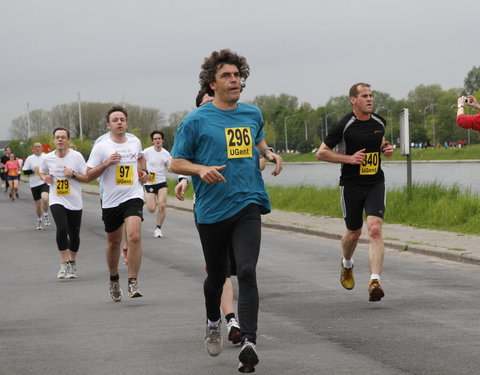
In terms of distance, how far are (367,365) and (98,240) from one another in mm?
11776

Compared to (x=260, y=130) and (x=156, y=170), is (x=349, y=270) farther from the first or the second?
(x=156, y=170)

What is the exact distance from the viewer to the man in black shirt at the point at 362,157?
873cm

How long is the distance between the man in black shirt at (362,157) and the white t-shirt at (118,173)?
187cm

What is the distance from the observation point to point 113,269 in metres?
9.08

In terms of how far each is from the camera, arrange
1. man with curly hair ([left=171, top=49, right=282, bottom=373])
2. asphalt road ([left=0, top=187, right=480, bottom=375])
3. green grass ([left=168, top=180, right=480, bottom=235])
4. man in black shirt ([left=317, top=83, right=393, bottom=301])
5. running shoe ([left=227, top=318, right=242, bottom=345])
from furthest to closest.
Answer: green grass ([left=168, top=180, right=480, bottom=235])
man in black shirt ([left=317, top=83, right=393, bottom=301])
running shoe ([left=227, top=318, right=242, bottom=345])
asphalt road ([left=0, top=187, right=480, bottom=375])
man with curly hair ([left=171, top=49, right=282, bottom=373])

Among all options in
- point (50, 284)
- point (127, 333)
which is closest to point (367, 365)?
point (127, 333)

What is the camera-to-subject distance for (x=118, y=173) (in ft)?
30.5

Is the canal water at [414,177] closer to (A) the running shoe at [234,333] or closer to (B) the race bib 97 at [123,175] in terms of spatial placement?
(B) the race bib 97 at [123,175]

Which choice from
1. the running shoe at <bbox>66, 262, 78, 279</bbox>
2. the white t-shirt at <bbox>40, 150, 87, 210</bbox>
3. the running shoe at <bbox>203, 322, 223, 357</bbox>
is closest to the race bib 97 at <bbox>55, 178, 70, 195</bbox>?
the white t-shirt at <bbox>40, 150, 87, 210</bbox>

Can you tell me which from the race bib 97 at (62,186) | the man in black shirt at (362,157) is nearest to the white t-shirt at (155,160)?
the race bib 97 at (62,186)

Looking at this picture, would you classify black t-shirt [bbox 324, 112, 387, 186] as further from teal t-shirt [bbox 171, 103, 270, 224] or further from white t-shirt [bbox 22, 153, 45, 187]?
white t-shirt [bbox 22, 153, 45, 187]

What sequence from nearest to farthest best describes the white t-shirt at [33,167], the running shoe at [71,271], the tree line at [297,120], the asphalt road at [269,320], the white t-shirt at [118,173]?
the asphalt road at [269,320], the white t-shirt at [118,173], the running shoe at [71,271], the white t-shirt at [33,167], the tree line at [297,120]

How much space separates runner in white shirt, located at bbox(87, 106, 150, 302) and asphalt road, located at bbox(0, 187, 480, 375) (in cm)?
36

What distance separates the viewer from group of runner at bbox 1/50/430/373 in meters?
5.74
